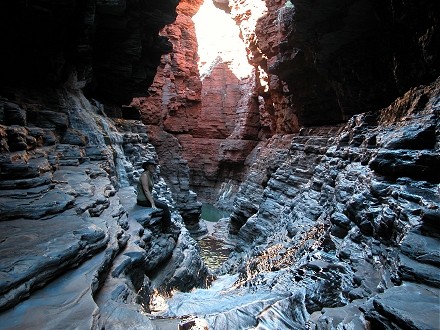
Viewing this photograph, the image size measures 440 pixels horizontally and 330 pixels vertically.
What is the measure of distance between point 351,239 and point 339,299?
61.4 inches

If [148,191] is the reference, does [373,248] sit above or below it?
below

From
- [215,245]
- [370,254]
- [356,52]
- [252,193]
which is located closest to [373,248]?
[370,254]

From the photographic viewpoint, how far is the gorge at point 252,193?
374 centimetres

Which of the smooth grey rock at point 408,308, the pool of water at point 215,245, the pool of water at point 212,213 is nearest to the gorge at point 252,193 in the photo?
the smooth grey rock at point 408,308

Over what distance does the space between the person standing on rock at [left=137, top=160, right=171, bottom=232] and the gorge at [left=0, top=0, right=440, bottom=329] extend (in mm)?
307

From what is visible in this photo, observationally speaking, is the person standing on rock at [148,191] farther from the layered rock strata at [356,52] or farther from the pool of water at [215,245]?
the pool of water at [215,245]

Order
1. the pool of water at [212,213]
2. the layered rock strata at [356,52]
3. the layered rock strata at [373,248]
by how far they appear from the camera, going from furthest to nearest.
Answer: the pool of water at [212,213] < the layered rock strata at [356,52] < the layered rock strata at [373,248]

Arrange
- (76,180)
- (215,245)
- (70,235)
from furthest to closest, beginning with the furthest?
(215,245) < (76,180) < (70,235)

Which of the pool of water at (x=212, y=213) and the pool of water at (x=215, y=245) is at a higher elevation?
the pool of water at (x=215, y=245)

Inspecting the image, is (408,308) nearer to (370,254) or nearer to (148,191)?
(370,254)

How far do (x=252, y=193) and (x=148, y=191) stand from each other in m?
14.0

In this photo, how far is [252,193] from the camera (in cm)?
2156

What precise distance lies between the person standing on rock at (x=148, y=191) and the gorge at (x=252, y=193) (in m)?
0.31

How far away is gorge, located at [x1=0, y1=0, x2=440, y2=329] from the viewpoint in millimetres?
3742
